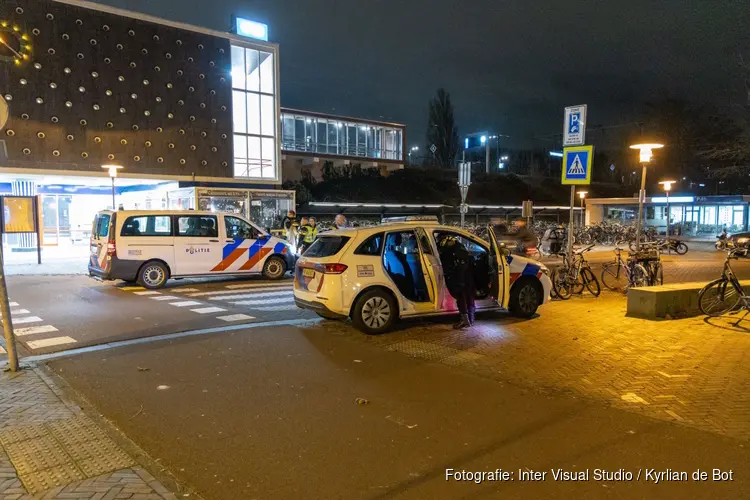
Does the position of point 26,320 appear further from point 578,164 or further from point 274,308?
point 578,164

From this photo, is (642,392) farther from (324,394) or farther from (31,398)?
(31,398)

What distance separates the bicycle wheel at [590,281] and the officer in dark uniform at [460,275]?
4726mm

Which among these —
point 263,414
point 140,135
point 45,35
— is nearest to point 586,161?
point 263,414

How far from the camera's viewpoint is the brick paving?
5156 mm

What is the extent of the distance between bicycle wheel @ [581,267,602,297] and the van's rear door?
10.8 meters

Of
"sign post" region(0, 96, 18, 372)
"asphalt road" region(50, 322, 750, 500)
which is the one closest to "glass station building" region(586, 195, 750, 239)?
"asphalt road" region(50, 322, 750, 500)

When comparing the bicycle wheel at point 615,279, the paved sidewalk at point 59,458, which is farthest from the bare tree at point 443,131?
the paved sidewalk at point 59,458

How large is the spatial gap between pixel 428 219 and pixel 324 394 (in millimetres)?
4296

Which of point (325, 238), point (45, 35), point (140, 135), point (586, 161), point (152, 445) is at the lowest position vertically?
point (152, 445)

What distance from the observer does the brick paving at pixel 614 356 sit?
516 centimetres

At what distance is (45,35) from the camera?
22.4 meters

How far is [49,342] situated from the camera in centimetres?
768

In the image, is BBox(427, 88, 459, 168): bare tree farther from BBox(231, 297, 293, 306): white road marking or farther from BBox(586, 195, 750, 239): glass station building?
BBox(231, 297, 293, 306): white road marking

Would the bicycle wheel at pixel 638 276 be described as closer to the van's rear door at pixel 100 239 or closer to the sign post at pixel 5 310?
the sign post at pixel 5 310
